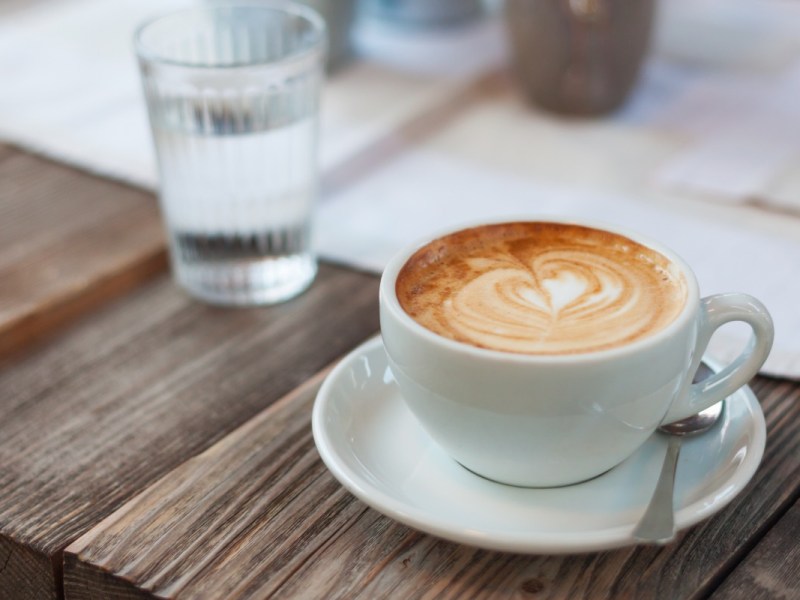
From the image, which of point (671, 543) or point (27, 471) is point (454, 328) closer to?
point (671, 543)

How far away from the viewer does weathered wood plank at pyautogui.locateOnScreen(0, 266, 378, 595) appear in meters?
0.53

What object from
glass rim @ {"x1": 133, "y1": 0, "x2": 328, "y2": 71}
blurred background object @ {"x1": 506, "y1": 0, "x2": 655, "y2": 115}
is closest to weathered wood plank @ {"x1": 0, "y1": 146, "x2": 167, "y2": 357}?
glass rim @ {"x1": 133, "y1": 0, "x2": 328, "y2": 71}

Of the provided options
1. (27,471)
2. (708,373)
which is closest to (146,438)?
(27,471)

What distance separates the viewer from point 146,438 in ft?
1.88

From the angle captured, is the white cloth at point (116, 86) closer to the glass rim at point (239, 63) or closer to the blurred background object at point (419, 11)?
the blurred background object at point (419, 11)

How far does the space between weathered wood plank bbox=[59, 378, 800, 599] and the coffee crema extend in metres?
0.10

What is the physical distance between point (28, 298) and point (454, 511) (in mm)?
358

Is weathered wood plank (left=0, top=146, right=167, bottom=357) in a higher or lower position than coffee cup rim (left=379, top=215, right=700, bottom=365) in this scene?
lower

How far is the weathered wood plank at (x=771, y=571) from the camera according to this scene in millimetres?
456

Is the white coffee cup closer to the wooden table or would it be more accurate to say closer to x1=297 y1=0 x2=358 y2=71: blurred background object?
the wooden table

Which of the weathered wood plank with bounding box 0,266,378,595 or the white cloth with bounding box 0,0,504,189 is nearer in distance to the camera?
the weathered wood plank with bounding box 0,266,378,595

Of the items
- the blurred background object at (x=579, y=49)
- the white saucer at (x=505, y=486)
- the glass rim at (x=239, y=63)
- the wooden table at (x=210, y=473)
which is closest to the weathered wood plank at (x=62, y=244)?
the wooden table at (x=210, y=473)

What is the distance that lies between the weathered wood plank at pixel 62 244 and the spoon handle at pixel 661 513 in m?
0.41

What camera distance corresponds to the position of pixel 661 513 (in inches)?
A: 17.6
